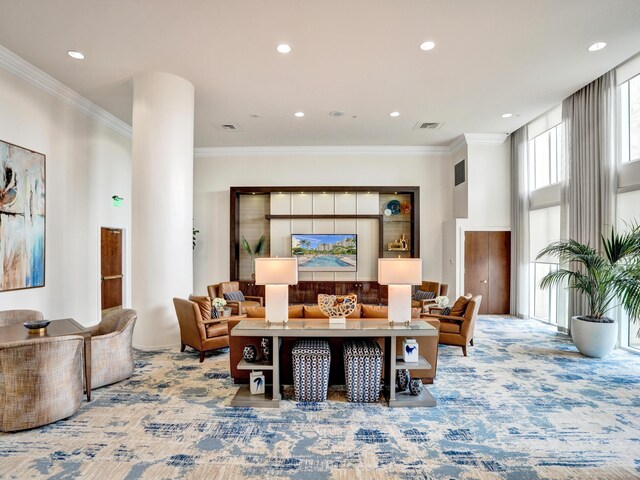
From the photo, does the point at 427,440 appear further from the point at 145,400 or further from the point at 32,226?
the point at 32,226

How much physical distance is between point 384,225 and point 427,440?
20.2 ft

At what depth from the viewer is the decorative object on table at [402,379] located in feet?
11.4

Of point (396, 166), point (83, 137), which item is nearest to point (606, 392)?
point (396, 166)

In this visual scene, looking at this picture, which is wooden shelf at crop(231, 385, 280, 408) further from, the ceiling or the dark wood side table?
the ceiling

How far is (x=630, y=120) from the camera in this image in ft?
16.2

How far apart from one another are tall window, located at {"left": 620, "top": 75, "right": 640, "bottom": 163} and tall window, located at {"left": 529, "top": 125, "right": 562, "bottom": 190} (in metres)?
1.34

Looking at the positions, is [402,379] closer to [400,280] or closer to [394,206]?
[400,280]

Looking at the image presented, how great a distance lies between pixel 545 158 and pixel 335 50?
200 inches

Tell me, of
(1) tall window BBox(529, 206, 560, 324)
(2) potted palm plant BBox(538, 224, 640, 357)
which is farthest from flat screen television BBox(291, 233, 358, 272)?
(2) potted palm plant BBox(538, 224, 640, 357)

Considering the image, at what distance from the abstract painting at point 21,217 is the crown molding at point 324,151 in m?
4.09

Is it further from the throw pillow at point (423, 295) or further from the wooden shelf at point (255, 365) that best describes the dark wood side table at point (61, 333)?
the throw pillow at point (423, 295)

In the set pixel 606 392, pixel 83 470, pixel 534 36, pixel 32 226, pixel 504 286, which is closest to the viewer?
pixel 83 470

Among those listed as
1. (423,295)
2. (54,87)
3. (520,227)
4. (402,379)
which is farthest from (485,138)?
(54,87)

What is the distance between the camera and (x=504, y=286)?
7.72 m
